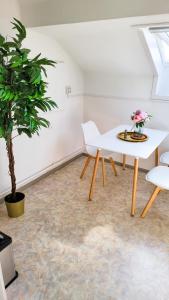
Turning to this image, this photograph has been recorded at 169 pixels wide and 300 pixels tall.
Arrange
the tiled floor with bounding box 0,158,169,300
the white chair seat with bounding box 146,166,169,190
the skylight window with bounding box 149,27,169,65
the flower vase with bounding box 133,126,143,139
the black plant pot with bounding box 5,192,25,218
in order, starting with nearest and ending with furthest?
the tiled floor with bounding box 0,158,169,300
the white chair seat with bounding box 146,166,169,190
the black plant pot with bounding box 5,192,25,218
the skylight window with bounding box 149,27,169,65
the flower vase with bounding box 133,126,143,139

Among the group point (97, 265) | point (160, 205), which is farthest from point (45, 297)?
point (160, 205)

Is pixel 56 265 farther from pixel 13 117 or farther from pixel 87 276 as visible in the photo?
pixel 13 117

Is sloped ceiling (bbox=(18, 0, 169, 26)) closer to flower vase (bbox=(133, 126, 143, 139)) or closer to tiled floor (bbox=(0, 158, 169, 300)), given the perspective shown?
flower vase (bbox=(133, 126, 143, 139))

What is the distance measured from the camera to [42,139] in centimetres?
277

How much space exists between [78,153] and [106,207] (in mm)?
1356

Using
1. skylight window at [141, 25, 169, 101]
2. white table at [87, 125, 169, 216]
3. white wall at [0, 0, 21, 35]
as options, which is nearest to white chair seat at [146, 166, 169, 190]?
white table at [87, 125, 169, 216]

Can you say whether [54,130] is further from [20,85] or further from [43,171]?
[20,85]

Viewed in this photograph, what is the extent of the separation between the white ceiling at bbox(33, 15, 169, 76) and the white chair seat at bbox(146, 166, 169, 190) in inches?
47.8

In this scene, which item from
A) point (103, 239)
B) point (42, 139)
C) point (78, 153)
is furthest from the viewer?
point (78, 153)

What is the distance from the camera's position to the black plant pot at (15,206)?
6.93 feet

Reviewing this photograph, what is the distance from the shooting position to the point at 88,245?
6.12 ft

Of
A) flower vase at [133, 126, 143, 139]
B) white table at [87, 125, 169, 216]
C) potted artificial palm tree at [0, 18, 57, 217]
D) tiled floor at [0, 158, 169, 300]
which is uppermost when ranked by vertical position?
potted artificial palm tree at [0, 18, 57, 217]

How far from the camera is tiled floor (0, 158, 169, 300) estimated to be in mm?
1507

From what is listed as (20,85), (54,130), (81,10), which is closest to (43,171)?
(54,130)
